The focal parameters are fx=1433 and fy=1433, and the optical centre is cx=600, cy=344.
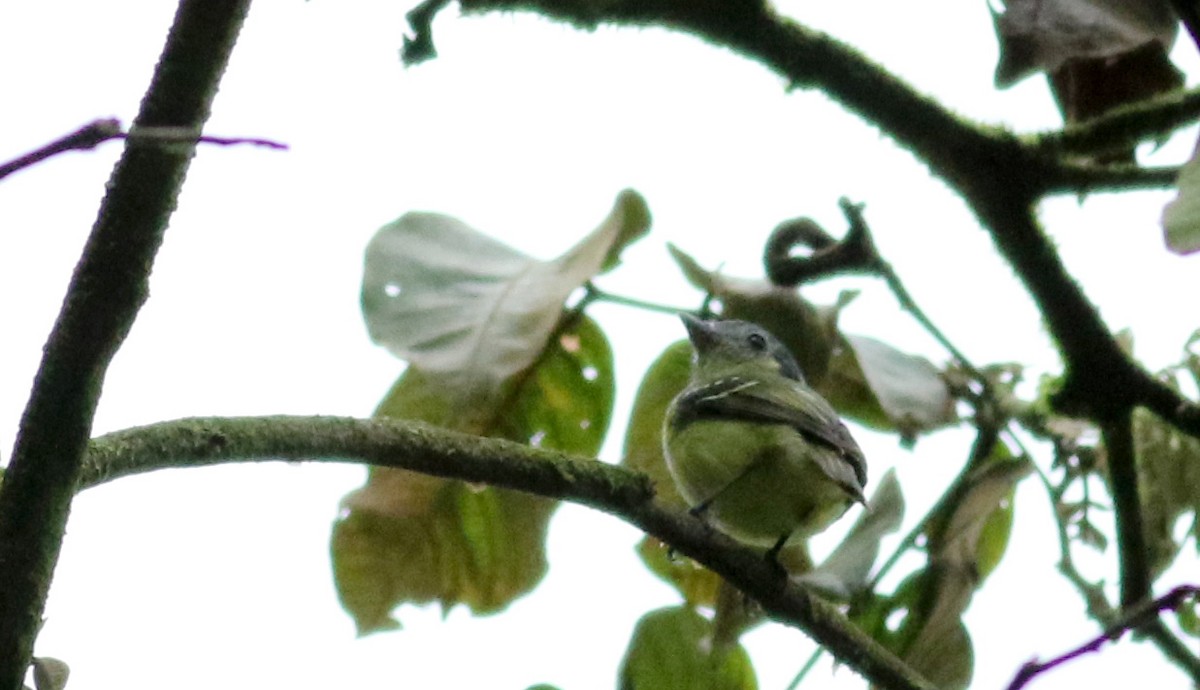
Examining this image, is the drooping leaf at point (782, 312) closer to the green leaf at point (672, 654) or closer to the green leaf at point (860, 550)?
the green leaf at point (860, 550)

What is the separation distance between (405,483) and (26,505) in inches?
49.1

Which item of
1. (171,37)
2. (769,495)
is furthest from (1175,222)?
(769,495)

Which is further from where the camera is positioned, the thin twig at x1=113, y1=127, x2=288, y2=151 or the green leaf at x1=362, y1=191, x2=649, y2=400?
the green leaf at x1=362, y1=191, x2=649, y2=400

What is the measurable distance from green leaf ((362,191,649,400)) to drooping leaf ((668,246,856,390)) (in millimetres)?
156

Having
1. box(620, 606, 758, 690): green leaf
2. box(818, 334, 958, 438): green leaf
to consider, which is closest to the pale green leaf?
box(818, 334, 958, 438): green leaf

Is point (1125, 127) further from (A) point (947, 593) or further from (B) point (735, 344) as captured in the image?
(B) point (735, 344)

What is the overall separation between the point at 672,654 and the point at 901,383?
0.49 m

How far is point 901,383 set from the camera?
1.96 m

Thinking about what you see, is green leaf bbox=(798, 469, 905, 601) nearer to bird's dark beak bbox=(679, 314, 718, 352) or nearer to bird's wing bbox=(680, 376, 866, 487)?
bird's wing bbox=(680, 376, 866, 487)

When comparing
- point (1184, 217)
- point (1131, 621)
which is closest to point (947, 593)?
point (1184, 217)

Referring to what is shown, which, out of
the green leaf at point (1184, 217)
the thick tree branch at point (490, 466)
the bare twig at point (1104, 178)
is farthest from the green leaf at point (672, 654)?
the green leaf at point (1184, 217)

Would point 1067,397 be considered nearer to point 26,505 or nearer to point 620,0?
point 620,0

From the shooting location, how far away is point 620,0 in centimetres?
175

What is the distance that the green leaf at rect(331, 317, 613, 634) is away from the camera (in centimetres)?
215
